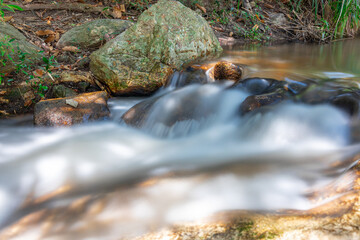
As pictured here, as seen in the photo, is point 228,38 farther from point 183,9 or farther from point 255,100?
point 255,100

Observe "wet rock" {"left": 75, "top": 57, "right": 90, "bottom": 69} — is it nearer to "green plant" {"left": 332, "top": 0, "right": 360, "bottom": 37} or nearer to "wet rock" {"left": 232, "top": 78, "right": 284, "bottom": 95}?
"wet rock" {"left": 232, "top": 78, "right": 284, "bottom": 95}

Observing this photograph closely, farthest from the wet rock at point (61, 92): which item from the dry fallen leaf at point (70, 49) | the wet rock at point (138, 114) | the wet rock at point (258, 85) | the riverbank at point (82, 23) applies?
the wet rock at point (258, 85)

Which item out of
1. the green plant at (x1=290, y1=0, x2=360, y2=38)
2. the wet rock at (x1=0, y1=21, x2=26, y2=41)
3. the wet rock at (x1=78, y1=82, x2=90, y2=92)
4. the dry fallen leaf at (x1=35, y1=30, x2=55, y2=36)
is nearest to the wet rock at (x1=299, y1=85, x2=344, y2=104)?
the wet rock at (x1=78, y1=82, x2=90, y2=92)

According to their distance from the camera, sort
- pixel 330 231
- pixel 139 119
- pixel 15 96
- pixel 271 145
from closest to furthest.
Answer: pixel 330 231
pixel 271 145
pixel 139 119
pixel 15 96

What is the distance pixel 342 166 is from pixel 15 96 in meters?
3.53

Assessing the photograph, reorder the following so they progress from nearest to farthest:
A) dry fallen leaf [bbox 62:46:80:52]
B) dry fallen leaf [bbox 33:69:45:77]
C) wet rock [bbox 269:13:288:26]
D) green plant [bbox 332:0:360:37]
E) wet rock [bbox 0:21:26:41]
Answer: dry fallen leaf [bbox 33:69:45:77]
wet rock [bbox 0:21:26:41]
dry fallen leaf [bbox 62:46:80:52]
green plant [bbox 332:0:360:37]
wet rock [bbox 269:13:288:26]

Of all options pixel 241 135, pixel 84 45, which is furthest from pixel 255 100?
pixel 84 45

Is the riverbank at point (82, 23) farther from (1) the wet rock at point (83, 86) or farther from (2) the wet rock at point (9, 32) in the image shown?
(2) the wet rock at point (9, 32)

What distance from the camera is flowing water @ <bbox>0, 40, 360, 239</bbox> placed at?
156 cm

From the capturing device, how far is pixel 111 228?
1.46m

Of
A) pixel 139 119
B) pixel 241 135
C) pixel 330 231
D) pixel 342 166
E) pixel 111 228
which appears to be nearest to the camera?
pixel 330 231

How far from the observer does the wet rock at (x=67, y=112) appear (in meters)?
2.99

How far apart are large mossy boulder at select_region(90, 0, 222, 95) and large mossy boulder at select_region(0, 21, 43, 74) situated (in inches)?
35.1

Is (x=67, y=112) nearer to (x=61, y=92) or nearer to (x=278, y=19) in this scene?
(x=61, y=92)
